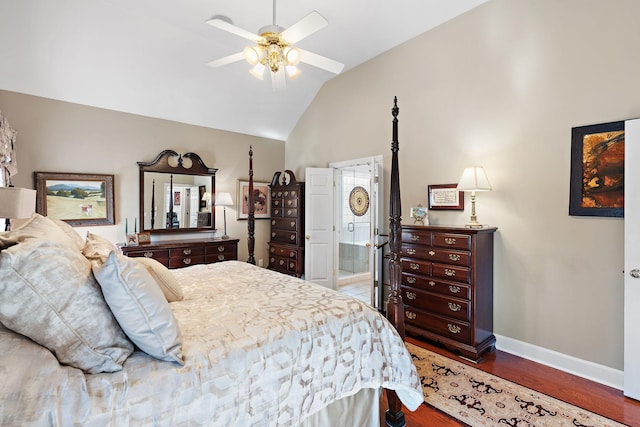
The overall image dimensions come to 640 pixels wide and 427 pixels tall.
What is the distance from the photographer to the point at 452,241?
2.96 m

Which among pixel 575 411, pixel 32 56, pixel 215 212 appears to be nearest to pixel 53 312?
pixel 575 411

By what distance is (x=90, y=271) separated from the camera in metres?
1.21

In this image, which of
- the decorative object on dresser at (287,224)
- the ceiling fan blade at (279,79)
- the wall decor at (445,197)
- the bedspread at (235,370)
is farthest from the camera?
the decorative object on dresser at (287,224)

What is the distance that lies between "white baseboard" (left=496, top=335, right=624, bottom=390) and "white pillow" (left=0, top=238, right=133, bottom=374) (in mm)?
3252

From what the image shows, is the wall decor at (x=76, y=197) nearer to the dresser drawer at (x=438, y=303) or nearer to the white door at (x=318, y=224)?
the white door at (x=318, y=224)

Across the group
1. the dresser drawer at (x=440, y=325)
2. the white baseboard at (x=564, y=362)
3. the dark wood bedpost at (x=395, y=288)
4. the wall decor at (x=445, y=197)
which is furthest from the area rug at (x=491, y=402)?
the wall decor at (x=445, y=197)

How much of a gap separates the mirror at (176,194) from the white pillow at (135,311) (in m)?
3.62

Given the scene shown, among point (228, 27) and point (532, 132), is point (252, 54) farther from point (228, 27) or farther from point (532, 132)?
point (532, 132)

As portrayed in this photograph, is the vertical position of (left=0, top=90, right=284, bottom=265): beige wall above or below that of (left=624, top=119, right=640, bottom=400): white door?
above

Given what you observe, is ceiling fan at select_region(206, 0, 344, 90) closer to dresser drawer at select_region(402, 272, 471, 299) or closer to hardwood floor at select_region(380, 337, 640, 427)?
dresser drawer at select_region(402, 272, 471, 299)

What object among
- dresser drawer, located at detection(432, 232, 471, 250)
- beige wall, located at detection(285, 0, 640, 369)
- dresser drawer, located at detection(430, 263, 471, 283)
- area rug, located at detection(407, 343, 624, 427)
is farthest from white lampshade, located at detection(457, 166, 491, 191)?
Answer: area rug, located at detection(407, 343, 624, 427)

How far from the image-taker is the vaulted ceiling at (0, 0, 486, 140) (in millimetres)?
3131

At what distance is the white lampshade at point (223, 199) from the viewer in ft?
15.8

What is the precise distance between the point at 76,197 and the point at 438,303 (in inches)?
173
